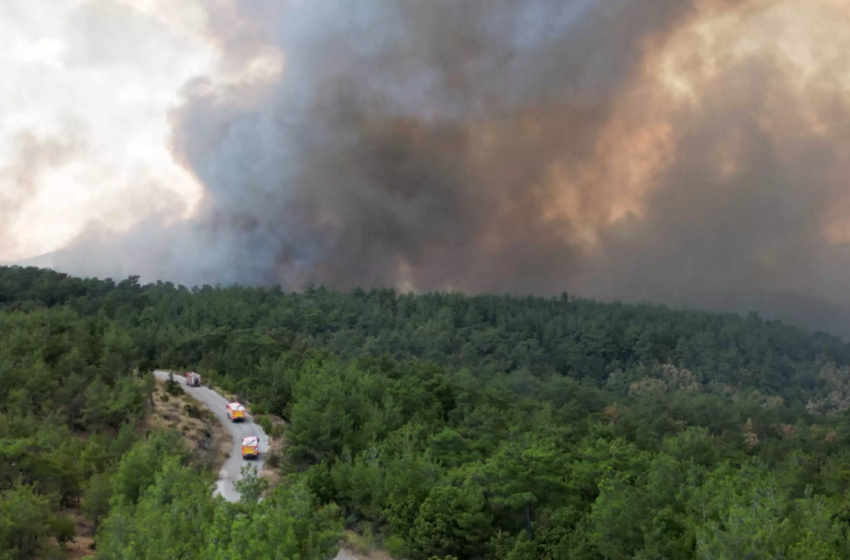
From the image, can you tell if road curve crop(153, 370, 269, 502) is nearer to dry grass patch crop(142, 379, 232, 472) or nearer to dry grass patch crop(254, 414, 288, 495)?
dry grass patch crop(254, 414, 288, 495)

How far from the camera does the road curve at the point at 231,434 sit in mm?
50612

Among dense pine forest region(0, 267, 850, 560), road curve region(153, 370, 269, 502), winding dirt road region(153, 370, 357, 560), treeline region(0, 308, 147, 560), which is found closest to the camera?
dense pine forest region(0, 267, 850, 560)

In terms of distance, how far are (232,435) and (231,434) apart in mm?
362

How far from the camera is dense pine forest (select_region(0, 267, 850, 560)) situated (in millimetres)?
29384

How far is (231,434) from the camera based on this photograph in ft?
223

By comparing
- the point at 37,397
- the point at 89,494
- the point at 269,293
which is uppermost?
the point at 269,293

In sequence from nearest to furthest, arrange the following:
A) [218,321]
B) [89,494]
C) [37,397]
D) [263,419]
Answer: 1. [89,494]
2. [37,397]
3. [263,419]
4. [218,321]

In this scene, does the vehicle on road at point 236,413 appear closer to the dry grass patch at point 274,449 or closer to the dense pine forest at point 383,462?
the dry grass patch at point 274,449

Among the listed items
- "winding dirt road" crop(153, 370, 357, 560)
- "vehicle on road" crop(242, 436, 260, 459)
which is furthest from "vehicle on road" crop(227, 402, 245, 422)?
"vehicle on road" crop(242, 436, 260, 459)

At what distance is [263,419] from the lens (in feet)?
234

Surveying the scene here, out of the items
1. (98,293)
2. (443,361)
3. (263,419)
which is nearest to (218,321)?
(98,293)

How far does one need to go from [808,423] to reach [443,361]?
2686 inches

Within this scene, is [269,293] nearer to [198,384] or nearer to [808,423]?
[198,384]

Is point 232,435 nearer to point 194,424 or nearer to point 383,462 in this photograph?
point 194,424
